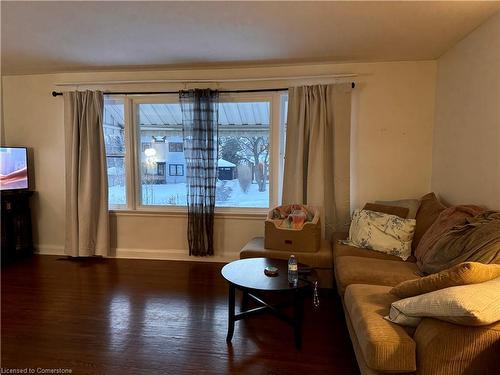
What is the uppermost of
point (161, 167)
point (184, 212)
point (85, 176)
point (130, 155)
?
point (130, 155)

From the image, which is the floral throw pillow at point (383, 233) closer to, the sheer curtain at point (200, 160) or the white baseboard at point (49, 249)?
the sheer curtain at point (200, 160)

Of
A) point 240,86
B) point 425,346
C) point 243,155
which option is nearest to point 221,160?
point 243,155

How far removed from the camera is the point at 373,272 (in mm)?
2338

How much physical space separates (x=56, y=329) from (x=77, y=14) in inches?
90.6

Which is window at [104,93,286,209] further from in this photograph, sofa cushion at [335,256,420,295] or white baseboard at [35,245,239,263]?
sofa cushion at [335,256,420,295]

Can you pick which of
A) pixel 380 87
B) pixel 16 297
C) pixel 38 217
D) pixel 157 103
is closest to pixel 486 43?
pixel 380 87

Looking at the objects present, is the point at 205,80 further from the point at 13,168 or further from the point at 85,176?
the point at 13,168

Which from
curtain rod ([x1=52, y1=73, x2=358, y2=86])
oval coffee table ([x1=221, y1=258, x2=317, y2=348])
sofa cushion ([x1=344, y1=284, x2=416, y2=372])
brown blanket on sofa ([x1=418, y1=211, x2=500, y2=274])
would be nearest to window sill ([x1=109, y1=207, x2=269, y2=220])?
oval coffee table ([x1=221, y1=258, x2=317, y2=348])

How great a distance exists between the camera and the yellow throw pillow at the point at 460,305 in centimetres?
126

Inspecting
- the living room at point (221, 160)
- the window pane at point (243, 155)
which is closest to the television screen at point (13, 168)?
the living room at point (221, 160)

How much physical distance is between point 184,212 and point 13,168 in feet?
6.86

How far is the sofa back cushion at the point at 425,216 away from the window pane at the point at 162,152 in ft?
8.46

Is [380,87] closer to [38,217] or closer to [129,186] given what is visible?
[129,186]

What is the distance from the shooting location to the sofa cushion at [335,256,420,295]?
89.5 inches
